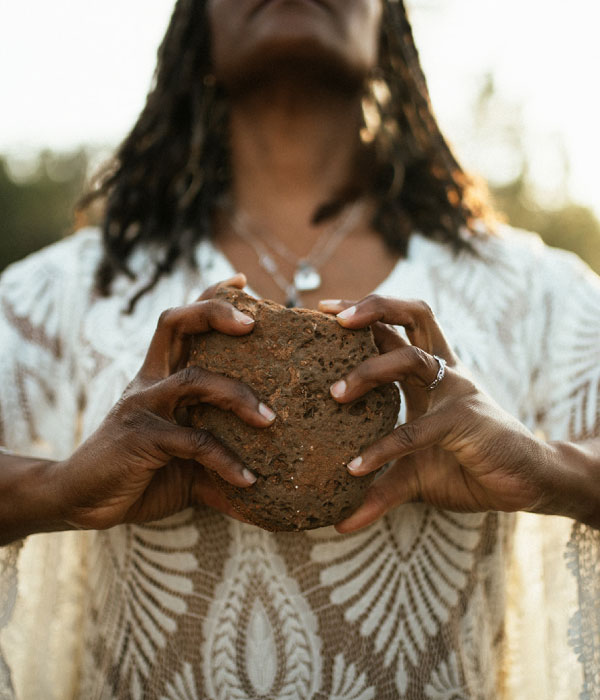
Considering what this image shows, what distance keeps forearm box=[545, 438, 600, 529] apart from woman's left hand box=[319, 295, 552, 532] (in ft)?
0.13

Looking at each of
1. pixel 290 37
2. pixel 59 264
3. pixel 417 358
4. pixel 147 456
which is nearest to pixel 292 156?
pixel 290 37

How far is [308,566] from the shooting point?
192 cm

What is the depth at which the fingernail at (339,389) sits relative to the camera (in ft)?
5.08

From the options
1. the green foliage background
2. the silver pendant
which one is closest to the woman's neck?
the silver pendant

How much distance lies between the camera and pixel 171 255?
7.74 feet

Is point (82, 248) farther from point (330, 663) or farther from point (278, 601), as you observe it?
point (330, 663)

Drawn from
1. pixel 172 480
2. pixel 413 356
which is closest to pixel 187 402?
pixel 172 480

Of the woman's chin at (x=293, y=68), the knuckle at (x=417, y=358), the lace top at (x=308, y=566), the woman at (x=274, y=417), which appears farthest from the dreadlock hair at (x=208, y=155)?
the knuckle at (x=417, y=358)

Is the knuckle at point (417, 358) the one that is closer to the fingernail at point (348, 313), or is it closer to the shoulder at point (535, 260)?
the fingernail at point (348, 313)

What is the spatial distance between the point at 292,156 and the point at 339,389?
3.94 ft

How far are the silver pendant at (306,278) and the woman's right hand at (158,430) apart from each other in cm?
54

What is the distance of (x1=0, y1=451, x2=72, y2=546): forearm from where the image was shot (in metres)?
1.72

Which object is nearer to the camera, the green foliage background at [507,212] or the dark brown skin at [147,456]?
the dark brown skin at [147,456]

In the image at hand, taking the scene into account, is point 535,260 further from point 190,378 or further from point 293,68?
point 190,378
